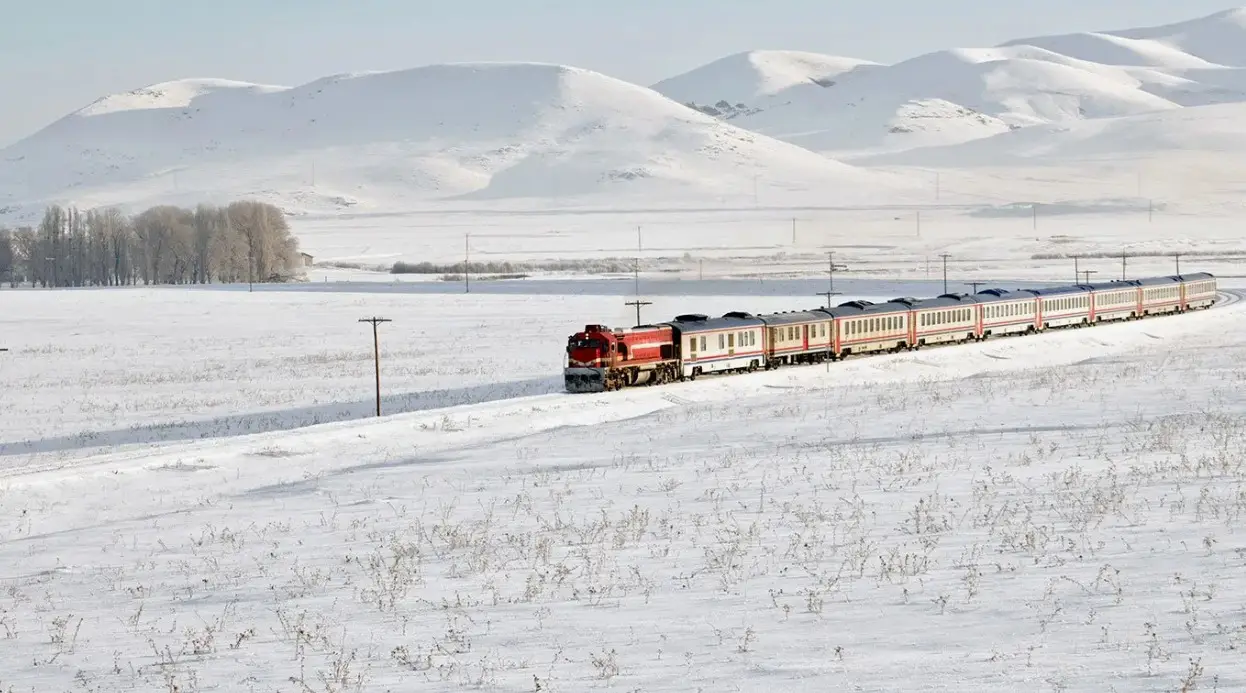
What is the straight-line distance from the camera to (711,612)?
17.0 m

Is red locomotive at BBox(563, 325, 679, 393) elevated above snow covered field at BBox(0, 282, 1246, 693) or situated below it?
above

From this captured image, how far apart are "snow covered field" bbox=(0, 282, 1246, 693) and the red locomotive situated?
32.7 feet

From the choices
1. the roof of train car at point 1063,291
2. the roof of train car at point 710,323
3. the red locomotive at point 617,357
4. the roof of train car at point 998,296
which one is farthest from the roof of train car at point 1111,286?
the red locomotive at point 617,357

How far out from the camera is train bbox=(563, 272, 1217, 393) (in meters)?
54.8

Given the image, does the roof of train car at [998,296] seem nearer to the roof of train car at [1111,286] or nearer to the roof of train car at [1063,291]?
the roof of train car at [1063,291]

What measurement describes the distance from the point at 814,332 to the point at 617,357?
13488 mm

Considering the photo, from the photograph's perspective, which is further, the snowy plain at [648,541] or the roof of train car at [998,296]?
the roof of train car at [998,296]

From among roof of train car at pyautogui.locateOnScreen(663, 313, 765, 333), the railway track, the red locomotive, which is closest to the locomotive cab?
the red locomotive

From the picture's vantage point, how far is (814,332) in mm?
65000

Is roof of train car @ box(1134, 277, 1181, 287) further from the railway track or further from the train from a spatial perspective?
the railway track

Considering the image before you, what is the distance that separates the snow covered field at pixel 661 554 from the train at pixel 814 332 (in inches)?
425

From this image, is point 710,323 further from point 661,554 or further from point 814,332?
point 661,554

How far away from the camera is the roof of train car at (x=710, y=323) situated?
57656 millimetres

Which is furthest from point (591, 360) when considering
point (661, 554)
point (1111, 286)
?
point (1111, 286)
